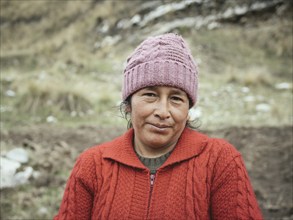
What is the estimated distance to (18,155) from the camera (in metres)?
3.86

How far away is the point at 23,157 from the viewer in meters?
3.84

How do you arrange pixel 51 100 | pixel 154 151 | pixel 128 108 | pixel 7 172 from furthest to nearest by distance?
1. pixel 51 100
2. pixel 7 172
3. pixel 128 108
4. pixel 154 151

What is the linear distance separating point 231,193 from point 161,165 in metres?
0.35

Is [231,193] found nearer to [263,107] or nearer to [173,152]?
[173,152]

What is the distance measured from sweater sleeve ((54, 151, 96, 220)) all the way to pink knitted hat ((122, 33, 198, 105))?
0.45 metres

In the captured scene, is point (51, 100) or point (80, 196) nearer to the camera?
point (80, 196)

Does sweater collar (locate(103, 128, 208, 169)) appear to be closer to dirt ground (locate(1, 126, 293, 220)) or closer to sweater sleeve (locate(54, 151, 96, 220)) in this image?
sweater sleeve (locate(54, 151, 96, 220))

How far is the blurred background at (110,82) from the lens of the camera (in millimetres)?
3734

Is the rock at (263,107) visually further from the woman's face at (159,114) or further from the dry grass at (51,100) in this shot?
the woman's face at (159,114)

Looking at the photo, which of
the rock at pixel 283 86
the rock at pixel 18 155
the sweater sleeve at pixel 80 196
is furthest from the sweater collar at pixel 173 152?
the rock at pixel 283 86

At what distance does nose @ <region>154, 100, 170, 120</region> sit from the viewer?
1635 millimetres

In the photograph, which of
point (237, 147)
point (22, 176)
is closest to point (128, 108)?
point (22, 176)

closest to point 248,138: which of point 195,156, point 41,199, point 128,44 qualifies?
point 41,199

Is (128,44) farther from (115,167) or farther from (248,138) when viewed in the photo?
(115,167)
